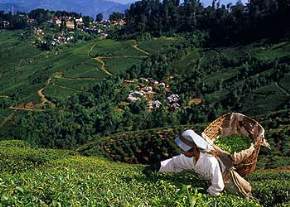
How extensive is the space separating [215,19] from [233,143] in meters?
130

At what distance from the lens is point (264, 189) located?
68.4ft

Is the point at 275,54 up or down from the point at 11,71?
up

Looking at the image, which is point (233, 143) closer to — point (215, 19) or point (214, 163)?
point (214, 163)

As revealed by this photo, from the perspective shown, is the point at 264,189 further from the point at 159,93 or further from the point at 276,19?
the point at 276,19

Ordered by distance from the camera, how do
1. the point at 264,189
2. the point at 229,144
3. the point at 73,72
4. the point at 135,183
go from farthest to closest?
the point at 73,72
the point at 264,189
the point at 229,144
the point at 135,183

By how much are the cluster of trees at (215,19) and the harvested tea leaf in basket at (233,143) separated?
108 metres

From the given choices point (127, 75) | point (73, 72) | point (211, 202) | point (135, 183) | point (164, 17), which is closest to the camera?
point (211, 202)

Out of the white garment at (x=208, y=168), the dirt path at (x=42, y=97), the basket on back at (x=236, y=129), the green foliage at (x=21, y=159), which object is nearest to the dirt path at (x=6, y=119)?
the dirt path at (x=42, y=97)

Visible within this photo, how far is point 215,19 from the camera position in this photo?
145750 millimetres

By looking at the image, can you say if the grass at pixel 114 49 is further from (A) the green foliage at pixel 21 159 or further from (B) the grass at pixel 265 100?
(A) the green foliage at pixel 21 159

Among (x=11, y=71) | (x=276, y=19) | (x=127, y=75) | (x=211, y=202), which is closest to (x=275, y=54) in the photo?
(x=276, y=19)

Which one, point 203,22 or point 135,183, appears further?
point 203,22

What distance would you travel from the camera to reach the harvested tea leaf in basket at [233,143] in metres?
17.9

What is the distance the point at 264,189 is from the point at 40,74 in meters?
124
